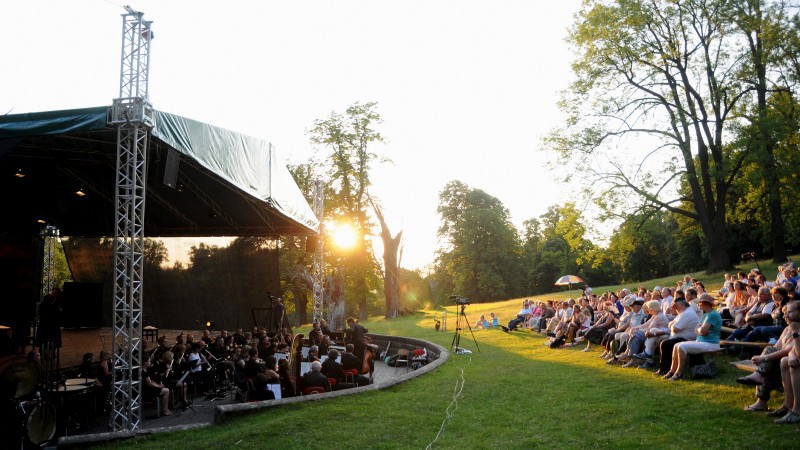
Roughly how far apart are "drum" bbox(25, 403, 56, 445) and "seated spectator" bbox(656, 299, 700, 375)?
8.85m

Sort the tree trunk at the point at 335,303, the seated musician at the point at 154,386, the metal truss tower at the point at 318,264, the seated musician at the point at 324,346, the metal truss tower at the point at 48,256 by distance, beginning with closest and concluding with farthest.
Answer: the seated musician at the point at 154,386
the seated musician at the point at 324,346
the metal truss tower at the point at 318,264
the metal truss tower at the point at 48,256
the tree trunk at the point at 335,303

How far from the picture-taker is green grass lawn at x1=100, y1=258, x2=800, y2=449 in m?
5.50

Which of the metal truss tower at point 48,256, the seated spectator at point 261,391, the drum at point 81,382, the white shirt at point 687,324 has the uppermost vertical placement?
the metal truss tower at point 48,256

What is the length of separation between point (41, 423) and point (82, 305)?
39.0 ft

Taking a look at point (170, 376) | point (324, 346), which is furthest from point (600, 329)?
point (170, 376)

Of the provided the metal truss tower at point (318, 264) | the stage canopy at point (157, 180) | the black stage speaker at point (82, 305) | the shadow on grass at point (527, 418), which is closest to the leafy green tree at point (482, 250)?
the metal truss tower at point (318, 264)

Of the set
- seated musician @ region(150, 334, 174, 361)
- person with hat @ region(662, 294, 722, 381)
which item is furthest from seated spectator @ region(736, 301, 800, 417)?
seated musician @ region(150, 334, 174, 361)

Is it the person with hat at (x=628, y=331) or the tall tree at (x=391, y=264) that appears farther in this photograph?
the tall tree at (x=391, y=264)

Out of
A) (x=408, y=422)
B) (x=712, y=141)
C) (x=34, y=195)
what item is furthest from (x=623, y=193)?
(x=34, y=195)

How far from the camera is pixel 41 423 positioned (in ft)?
24.0

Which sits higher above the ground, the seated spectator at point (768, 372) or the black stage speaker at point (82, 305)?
the black stage speaker at point (82, 305)

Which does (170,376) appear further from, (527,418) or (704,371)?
(704,371)

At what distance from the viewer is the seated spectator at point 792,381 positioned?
5.27 meters

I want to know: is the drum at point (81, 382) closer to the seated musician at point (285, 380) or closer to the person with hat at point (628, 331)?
the seated musician at point (285, 380)
